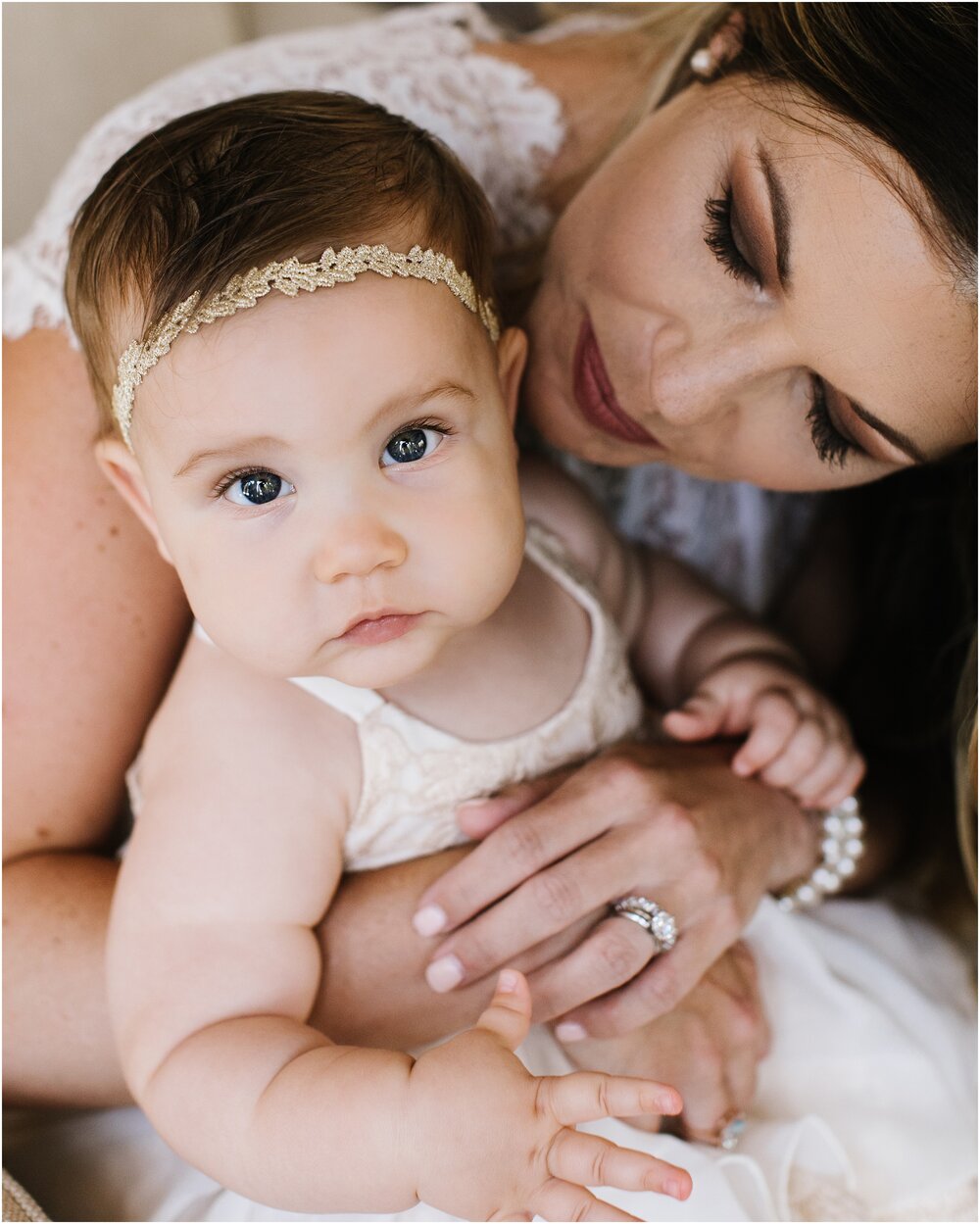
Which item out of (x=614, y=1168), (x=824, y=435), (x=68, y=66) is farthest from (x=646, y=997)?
(x=68, y=66)

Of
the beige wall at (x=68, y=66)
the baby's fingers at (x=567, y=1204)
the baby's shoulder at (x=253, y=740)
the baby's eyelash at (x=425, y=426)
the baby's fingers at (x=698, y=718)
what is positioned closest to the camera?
the baby's fingers at (x=567, y=1204)

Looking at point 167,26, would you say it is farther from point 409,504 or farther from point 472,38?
point 409,504

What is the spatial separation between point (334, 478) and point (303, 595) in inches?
3.7

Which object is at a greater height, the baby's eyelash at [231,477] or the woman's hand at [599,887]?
the baby's eyelash at [231,477]

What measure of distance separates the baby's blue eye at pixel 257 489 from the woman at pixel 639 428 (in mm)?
350

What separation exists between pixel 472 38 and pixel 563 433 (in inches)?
23.6

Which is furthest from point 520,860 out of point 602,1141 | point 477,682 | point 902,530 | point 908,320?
point 902,530

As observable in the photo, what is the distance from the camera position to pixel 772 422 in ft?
3.48

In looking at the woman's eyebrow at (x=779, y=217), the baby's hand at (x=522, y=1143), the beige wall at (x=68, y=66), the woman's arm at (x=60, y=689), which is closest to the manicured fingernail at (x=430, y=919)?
the baby's hand at (x=522, y=1143)

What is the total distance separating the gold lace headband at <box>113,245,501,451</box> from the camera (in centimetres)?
80

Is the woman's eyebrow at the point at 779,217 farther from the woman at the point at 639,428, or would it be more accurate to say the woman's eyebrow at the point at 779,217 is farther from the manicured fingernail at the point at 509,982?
the manicured fingernail at the point at 509,982

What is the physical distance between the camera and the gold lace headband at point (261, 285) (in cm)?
80

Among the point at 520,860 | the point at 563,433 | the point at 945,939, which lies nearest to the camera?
the point at 520,860

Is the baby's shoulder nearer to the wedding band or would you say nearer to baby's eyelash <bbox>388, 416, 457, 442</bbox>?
baby's eyelash <bbox>388, 416, 457, 442</bbox>
